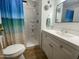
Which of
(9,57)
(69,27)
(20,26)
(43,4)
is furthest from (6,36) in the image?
(69,27)

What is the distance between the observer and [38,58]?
6.19 ft

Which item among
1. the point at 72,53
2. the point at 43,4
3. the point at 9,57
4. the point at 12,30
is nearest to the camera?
the point at 72,53

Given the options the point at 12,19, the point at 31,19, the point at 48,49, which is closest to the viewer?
the point at 48,49

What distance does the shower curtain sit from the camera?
5.92 ft

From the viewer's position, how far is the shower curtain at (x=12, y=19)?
1.81 meters

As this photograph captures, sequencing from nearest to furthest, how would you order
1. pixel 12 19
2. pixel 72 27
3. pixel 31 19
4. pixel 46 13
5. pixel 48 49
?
pixel 72 27, pixel 48 49, pixel 12 19, pixel 46 13, pixel 31 19

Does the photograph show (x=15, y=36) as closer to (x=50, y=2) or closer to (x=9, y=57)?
(x=9, y=57)

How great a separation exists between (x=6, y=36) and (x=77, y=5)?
198 cm

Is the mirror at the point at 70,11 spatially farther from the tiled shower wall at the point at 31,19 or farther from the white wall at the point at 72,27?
the tiled shower wall at the point at 31,19

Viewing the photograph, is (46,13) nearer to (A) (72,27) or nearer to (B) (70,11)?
(B) (70,11)

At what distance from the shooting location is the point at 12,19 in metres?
1.91

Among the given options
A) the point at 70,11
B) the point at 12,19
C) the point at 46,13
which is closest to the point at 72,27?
the point at 70,11

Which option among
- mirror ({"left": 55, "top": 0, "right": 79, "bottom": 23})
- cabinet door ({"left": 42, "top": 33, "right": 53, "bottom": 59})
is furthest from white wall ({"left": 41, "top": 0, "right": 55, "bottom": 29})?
cabinet door ({"left": 42, "top": 33, "right": 53, "bottom": 59})

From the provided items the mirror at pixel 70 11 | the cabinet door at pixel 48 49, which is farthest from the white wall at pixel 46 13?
the cabinet door at pixel 48 49
